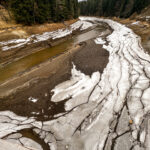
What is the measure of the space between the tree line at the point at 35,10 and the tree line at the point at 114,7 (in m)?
30.7

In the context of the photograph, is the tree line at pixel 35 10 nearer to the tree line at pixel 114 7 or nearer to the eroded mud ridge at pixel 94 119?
the eroded mud ridge at pixel 94 119

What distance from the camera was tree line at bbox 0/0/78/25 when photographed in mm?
17234

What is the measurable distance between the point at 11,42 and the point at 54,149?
53.6 ft

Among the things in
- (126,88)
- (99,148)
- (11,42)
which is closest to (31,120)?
(99,148)

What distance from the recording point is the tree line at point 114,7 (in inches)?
1316

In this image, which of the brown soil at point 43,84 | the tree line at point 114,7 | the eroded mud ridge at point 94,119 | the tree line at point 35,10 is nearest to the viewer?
the eroded mud ridge at point 94,119

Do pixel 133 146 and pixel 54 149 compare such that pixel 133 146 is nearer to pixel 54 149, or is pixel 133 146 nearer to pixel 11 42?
pixel 54 149

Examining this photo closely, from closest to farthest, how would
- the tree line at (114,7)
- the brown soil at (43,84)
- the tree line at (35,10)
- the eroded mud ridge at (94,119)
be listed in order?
the eroded mud ridge at (94,119) → the brown soil at (43,84) → the tree line at (35,10) → the tree line at (114,7)

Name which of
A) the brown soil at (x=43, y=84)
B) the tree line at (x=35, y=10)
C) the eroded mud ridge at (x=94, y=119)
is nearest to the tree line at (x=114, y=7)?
the tree line at (x=35, y=10)

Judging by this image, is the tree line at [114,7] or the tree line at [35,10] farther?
the tree line at [114,7]

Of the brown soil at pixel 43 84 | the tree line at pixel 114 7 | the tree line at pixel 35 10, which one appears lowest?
the brown soil at pixel 43 84

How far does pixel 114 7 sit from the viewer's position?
154 ft

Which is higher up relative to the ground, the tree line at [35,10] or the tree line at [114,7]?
the tree line at [114,7]

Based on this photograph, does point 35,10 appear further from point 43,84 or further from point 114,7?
point 114,7
